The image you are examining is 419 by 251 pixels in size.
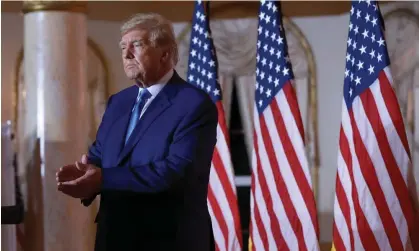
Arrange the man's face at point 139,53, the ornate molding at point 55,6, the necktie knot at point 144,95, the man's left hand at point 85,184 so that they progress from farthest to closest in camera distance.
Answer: the ornate molding at point 55,6
the necktie knot at point 144,95
the man's face at point 139,53
the man's left hand at point 85,184

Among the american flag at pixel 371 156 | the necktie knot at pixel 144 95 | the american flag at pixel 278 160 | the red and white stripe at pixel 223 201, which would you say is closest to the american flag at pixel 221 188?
the red and white stripe at pixel 223 201

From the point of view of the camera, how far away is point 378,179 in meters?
4.95

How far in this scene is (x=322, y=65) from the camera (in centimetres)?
815

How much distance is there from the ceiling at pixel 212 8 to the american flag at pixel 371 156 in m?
2.84

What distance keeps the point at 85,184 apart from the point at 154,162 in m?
0.22

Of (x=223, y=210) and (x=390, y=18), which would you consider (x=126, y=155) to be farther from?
(x=390, y=18)

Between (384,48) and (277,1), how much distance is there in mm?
834

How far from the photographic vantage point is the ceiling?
7.97 meters

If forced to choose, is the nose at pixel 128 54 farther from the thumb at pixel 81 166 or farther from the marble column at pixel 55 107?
the marble column at pixel 55 107

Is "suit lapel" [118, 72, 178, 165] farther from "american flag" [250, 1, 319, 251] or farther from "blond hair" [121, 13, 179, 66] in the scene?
"american flag" [250, 1, 319, 251]

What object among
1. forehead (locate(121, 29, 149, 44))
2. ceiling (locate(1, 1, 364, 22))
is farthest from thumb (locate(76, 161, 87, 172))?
ceiling (locate(1, 1, 364, 22))

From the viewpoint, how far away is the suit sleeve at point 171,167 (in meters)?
2.49

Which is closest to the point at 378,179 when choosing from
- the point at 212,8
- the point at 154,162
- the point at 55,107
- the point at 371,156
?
the point at 371,156

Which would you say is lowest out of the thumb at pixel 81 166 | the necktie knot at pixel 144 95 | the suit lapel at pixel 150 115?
the thumb at pixel 81 166
